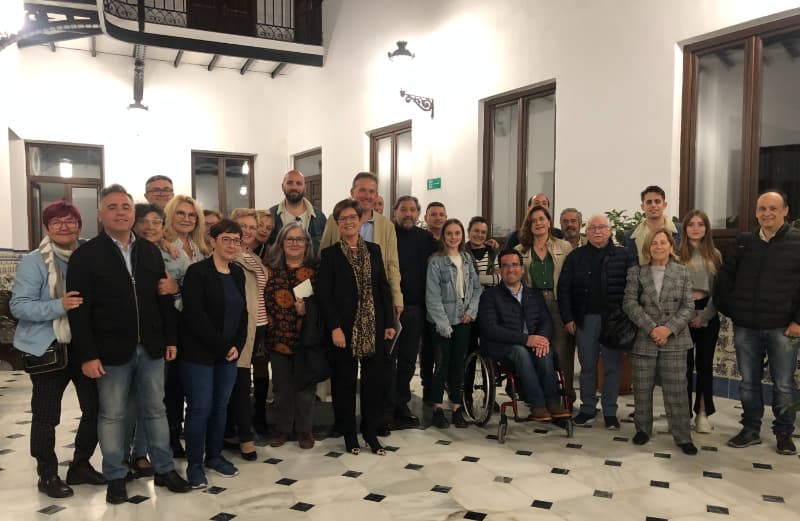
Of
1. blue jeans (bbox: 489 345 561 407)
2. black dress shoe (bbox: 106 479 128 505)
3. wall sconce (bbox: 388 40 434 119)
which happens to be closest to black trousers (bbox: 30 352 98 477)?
black dress shoe (bbox: 106 479 128 505)

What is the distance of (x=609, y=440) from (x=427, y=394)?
135cm

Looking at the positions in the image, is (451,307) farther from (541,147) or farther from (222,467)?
(541,147)

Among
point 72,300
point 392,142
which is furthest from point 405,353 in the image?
point 392,142

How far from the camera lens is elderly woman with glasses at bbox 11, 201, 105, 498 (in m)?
2.95

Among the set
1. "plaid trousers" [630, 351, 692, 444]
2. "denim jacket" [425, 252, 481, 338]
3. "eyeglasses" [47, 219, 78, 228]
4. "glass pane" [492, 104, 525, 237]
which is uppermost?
"glass pane" [492, 104, 525, 237]

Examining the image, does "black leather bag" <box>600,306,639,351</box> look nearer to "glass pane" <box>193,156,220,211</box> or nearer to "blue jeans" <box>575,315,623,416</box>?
"blue jeans" <box>575,315,623,416</box>

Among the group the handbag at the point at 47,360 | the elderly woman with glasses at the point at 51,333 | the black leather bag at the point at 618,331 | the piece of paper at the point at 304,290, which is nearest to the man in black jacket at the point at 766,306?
the black leather bag at the point at 618,331

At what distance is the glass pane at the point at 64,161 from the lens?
11.0 m

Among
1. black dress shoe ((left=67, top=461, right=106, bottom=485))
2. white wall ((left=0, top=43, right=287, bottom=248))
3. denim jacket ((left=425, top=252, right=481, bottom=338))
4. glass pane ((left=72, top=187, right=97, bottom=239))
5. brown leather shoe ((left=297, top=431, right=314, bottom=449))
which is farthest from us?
glass pane ((left=72, top=187, right=97, bottom=239))

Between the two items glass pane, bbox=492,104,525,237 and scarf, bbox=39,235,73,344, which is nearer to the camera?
scarf, bbox=39,235,73,344

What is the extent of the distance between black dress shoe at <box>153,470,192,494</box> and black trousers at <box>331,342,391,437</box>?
99cm

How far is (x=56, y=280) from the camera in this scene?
3.03 metres

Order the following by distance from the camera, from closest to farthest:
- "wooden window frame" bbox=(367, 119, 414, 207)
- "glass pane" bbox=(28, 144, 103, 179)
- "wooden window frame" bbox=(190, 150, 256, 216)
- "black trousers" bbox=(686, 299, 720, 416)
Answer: "black trousers" bbox=(686, 299, 720, 416), "wooden window frame" bbox=(367, 119, 414, 207), "glass pane" bbox=(28, 144, 103, 179), "wooden window frame" bbox=(190, 150, 256, 216)

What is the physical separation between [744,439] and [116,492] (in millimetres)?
3742
